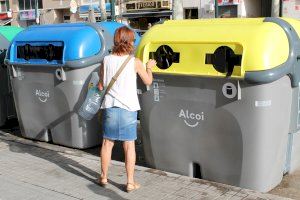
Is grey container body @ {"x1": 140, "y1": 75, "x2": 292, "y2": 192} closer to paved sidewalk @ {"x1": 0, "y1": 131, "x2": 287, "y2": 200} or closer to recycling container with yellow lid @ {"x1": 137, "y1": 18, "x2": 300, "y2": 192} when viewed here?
recycling container with yellow lid @ {"x1": 137, "y1": 18, "x2": 300, "y2": 192}

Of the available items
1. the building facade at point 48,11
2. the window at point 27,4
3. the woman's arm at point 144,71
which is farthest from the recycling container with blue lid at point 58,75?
the window at point 27,4

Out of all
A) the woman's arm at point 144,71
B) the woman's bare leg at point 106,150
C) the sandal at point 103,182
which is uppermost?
the woman's arm at point 144,71

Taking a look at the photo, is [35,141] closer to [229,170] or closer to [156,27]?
[156,27]

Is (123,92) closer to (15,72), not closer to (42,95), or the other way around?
(42,95)

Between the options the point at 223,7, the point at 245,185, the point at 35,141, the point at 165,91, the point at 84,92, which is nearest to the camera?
the point at 245,185

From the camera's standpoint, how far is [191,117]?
4.04 metres

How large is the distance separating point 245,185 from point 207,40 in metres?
1.26

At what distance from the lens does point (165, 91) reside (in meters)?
4.17

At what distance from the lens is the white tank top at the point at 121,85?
3809 mm

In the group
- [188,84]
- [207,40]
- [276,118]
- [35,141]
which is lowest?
[35,141]

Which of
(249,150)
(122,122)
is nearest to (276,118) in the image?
(249,150)

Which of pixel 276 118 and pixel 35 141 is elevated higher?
pixel 276 118

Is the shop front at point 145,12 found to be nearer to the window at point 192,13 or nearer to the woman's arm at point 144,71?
the window at point 192,13

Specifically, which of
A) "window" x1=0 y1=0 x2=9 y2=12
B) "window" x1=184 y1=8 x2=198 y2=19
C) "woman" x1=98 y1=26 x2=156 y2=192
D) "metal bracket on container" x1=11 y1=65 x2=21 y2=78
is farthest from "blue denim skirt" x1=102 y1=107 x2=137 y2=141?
"window" x1=0 y1=0 x2=9 y2=12
